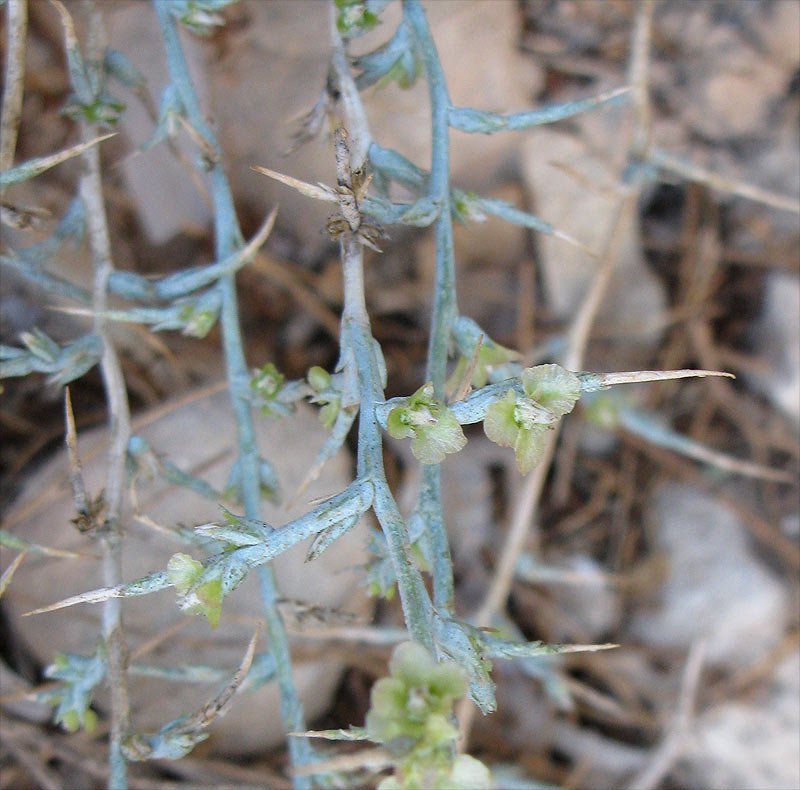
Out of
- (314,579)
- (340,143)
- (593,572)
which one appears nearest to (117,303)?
(314,579)

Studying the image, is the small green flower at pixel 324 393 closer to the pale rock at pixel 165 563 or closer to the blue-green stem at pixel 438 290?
the blue-green stem at pixel 438 290

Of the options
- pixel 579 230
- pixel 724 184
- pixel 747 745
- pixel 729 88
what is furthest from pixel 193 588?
pixel 729 88

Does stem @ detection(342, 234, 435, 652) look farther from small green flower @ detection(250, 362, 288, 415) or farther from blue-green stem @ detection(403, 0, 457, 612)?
small green flower @ detection(250, 362, 288, 415)

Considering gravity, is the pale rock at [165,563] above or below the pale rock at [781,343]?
below

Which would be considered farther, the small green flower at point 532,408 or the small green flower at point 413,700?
the small green flower at point 532,408

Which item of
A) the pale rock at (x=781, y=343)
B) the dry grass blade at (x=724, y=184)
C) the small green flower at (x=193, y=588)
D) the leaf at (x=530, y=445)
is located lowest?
the pale rock at (x=781, y=343)

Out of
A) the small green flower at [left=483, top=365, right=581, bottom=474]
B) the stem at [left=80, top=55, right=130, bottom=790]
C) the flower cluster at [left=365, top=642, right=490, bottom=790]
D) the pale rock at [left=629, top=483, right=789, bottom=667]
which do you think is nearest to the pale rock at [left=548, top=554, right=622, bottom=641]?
the pale rock at [left=629, top=483, right=789, bottom=667]

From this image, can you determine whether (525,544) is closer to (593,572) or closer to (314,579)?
(593,572)

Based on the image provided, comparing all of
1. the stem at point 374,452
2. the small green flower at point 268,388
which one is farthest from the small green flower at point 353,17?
the small green flower at point 268,388
